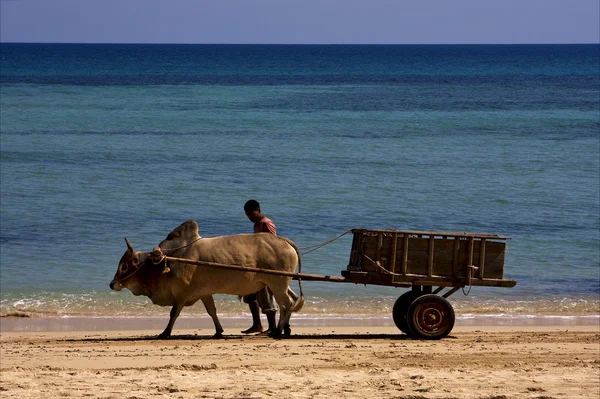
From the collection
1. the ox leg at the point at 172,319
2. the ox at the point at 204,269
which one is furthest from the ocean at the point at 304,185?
the ox at the point at 204,269

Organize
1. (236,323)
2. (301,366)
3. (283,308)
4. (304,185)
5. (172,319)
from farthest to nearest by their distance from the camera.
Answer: (304,185) → (236,323) → (283,308) → (172,319) → (301,366)

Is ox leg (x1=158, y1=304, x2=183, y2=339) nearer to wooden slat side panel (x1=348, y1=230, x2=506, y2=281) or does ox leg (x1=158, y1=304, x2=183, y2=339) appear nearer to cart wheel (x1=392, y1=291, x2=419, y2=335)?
wooden slat side panel (x1=348, y1=230, x2=506, y2=281)

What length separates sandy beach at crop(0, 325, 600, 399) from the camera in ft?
30.4

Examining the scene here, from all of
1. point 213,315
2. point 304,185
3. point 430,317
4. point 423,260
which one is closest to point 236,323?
point 213,315

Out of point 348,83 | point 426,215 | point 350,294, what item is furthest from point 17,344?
point 348,83

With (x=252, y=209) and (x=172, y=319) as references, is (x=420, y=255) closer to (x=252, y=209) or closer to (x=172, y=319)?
(x=252, y=209)

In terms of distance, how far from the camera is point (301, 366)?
33.4 feet

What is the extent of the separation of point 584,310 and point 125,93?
4923 cm

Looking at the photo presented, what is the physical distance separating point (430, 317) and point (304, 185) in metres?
14.2

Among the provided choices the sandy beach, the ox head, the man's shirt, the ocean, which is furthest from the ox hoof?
the ocean

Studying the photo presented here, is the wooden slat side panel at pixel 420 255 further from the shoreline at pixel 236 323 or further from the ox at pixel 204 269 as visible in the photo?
the shoreline at pixel 236 323

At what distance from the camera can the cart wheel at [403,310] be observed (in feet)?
39.3

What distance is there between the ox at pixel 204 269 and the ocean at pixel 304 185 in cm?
239

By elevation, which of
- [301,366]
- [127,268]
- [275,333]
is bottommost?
[301,366]
